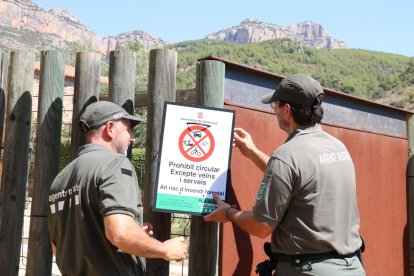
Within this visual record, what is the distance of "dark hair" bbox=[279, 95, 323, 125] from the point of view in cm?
266

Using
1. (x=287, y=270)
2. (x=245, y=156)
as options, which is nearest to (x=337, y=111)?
(x=245, y=156)

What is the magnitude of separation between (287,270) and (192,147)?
833mm

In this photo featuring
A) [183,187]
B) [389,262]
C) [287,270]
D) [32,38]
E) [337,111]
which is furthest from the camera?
[32,38]

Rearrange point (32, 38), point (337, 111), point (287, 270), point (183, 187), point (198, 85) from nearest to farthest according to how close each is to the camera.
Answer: point (287, 270), point (183, 187), point (198, 85), point (337, 111), point (32, 38)

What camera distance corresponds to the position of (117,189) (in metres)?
2.30

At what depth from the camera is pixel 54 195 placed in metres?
2.53

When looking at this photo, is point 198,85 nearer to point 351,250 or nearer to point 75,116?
point 75,116

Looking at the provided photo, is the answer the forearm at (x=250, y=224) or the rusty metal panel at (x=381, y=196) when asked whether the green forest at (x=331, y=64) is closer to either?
the rusty metal panel at (x=381, y=196)

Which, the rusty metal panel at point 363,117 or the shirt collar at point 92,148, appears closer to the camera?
the shirt collar at point 92,148

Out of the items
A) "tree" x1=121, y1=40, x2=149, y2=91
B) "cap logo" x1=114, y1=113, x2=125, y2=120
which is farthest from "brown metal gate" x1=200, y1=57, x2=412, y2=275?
"tree" x1=121, y1=40, x2=149, y2=91

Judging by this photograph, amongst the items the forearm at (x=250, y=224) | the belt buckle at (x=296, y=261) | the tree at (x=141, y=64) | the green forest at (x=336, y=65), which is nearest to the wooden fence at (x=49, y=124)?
the forearm at (x=250, y=224)

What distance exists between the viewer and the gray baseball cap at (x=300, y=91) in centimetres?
263

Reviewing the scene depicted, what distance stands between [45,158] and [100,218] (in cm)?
122

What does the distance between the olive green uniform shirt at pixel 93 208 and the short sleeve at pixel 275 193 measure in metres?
0.58
